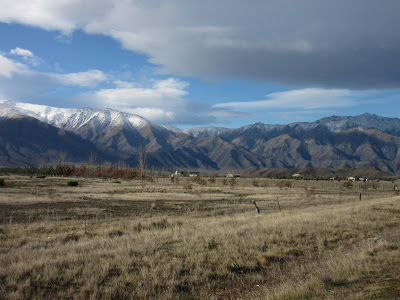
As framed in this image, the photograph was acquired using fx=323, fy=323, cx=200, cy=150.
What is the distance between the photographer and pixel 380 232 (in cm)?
1767

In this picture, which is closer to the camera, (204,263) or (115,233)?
(204,263)

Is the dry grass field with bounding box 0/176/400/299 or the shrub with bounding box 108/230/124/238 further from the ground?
the dry grass field with bounding box 0/176/400/299

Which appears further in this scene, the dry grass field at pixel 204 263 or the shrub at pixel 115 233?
the shrub at pixel 115 233

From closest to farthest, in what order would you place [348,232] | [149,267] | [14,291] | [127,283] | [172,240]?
1. [14,291]
2. [127,283]
3. [149,267]
4. [172,240]
5. [348,232]

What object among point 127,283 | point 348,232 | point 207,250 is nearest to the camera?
point 127,283

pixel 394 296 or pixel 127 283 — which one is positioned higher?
pixel 394 296

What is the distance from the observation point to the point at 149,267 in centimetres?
1109

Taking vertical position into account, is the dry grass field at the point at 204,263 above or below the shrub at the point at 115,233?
above

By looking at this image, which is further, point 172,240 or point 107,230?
point 107,230

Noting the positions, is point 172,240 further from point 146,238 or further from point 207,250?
point 207,250

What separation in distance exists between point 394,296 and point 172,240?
9624mm

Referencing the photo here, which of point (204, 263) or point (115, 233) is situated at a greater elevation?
point (204, 263)

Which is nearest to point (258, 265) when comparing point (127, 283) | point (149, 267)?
point (149, 267)

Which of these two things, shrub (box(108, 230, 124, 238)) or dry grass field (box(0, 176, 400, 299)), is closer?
dry grass field (box(0, 176, 400, 299))
